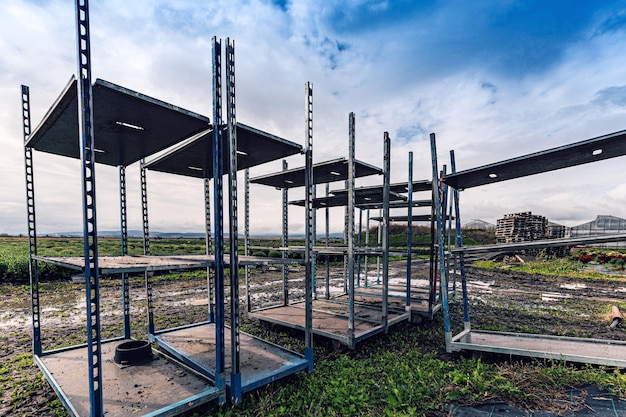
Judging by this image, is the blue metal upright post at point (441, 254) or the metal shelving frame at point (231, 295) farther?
the blue metal upright post at point (441, 254)

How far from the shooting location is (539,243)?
3.22 meters

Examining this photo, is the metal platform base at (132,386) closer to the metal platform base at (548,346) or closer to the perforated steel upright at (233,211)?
the perforated steel upright at (233,211)

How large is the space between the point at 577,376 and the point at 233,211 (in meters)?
4.35

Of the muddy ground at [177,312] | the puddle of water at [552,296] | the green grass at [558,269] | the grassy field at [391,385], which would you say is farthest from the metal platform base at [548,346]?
the green grass at [558,269]

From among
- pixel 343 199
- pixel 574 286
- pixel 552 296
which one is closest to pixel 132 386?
pixel 343 199

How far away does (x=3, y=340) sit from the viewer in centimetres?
520

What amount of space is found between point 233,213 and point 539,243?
10.6ft

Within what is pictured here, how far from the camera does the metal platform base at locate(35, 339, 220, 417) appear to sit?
2.70m

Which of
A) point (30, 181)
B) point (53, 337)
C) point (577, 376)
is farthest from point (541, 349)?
point (53, 337)

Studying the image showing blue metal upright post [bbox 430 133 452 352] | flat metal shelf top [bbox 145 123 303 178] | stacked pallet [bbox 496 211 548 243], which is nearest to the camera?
flat metal shelf top [bbox 145 123 303 178]

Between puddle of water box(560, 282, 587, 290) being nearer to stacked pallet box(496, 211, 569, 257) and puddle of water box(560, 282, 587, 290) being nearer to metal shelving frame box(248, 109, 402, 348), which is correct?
metal shelving frame box(248, 109, 402, 348)

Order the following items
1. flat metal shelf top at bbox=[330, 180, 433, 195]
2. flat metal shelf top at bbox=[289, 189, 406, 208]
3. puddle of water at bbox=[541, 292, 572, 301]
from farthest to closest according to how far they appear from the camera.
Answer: puddle of water at bbox=[541, 292, 572, 301]
flat metal shelf top at bbox=[289, 189, 406, 208]
flat metal shelf top at bbox=[330, 180, 433, 195]

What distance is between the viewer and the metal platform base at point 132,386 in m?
2.70

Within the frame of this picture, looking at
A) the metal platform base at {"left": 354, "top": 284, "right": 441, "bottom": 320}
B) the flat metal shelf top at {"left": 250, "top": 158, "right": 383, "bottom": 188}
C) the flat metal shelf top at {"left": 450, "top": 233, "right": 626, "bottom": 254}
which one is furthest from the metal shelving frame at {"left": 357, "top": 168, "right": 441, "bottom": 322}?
the flat metal shelf top at {"left": 450, "top": 233, "right": 626, "bottom": 254}
